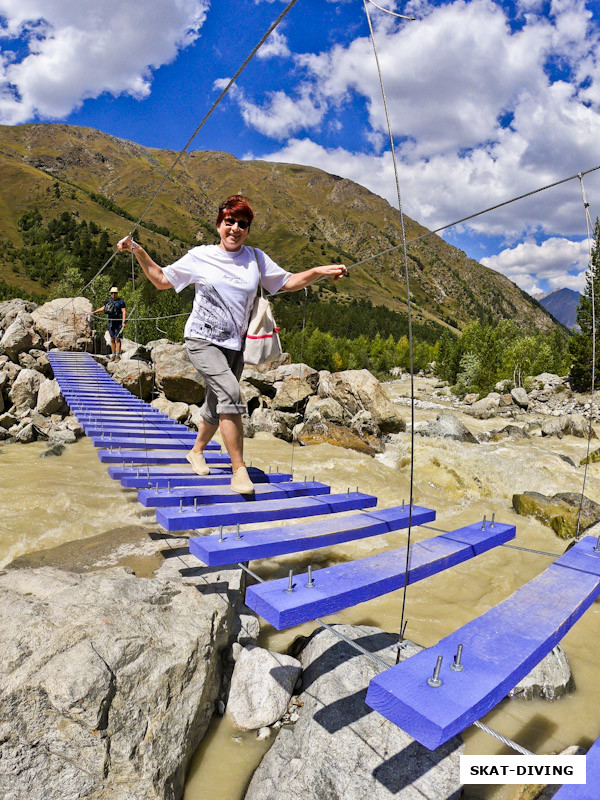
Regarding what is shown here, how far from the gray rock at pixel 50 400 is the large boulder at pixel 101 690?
30.8 ft

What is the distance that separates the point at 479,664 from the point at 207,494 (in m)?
2.53

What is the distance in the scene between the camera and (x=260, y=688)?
2.75m

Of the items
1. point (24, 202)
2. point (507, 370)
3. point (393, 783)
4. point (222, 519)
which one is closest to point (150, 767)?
point (393, 783)

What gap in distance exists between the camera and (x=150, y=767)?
215cm

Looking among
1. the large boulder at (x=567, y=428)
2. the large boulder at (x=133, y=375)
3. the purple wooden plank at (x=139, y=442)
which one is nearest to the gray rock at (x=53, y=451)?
the purple wooden plank at (x=139, y=442)

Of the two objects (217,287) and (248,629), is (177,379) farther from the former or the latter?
(248,629)

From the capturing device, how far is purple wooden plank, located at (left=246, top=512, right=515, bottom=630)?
2281 mm

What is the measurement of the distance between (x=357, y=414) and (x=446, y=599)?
872cm

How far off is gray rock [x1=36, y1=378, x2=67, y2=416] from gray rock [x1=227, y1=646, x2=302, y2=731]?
995 centimetres

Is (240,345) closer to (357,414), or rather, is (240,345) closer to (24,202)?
(357,414)

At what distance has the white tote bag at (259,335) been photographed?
4.00m

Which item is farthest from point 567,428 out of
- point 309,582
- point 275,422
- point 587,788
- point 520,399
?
point 587,788

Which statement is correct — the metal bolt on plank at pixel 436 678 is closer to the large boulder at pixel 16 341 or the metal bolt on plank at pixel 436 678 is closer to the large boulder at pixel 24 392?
the large boulder at pixel 24 392

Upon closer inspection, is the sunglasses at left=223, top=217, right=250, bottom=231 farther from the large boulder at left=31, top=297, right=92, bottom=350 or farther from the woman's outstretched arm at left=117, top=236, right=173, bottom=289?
the large boulder at left=31, top=297, right=92, bottom=350
